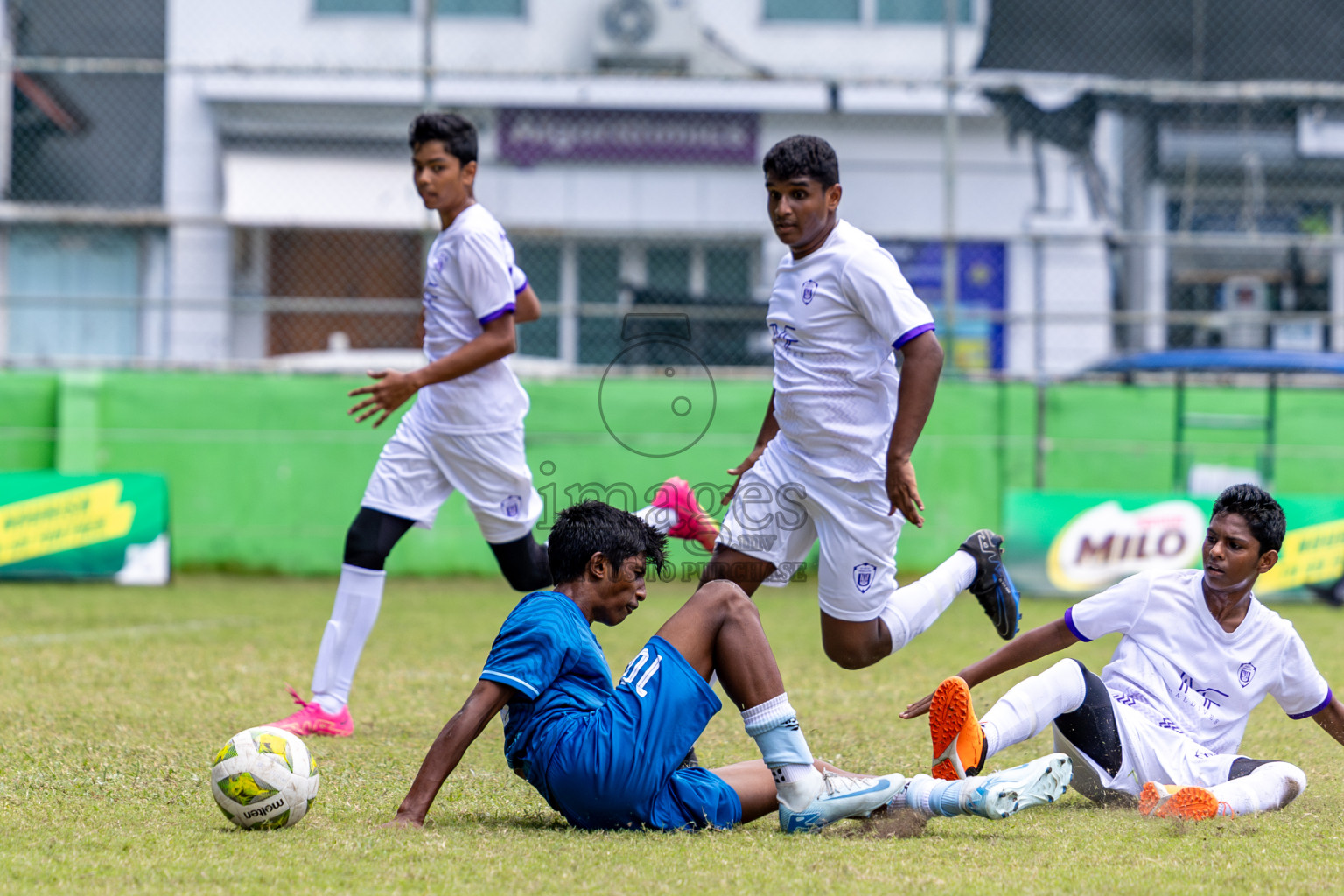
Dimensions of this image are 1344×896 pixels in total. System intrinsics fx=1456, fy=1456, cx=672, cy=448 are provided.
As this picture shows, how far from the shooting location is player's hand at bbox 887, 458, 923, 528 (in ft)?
14.2

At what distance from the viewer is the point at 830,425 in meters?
4.59

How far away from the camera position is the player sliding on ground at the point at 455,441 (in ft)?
17.6

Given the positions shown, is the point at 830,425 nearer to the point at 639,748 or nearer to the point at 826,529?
the point at 826,529

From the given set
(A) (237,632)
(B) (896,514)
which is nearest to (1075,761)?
(B) (896,514)

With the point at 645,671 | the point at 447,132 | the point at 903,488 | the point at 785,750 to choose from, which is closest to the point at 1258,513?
the point at 903,488

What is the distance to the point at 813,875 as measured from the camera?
3.19 meters

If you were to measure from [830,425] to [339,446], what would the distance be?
7.44 metres

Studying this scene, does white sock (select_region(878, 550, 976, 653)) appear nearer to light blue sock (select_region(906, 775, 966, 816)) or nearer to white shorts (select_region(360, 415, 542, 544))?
light blue sock (select_region(906, 775, 966, 816))

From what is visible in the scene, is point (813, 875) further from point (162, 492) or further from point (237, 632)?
point (162, 492)

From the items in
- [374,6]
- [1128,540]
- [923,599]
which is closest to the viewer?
[923,599]

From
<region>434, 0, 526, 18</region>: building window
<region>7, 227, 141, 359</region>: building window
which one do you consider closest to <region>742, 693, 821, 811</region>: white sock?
<region>7, 227, 141, 359</region>: building window

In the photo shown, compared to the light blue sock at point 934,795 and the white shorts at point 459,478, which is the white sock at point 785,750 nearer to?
Answer: the light blue sock at point 934,795

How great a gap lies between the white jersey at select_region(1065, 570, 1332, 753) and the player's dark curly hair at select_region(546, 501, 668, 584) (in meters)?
1.34

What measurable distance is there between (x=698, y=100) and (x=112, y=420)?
7847mm
